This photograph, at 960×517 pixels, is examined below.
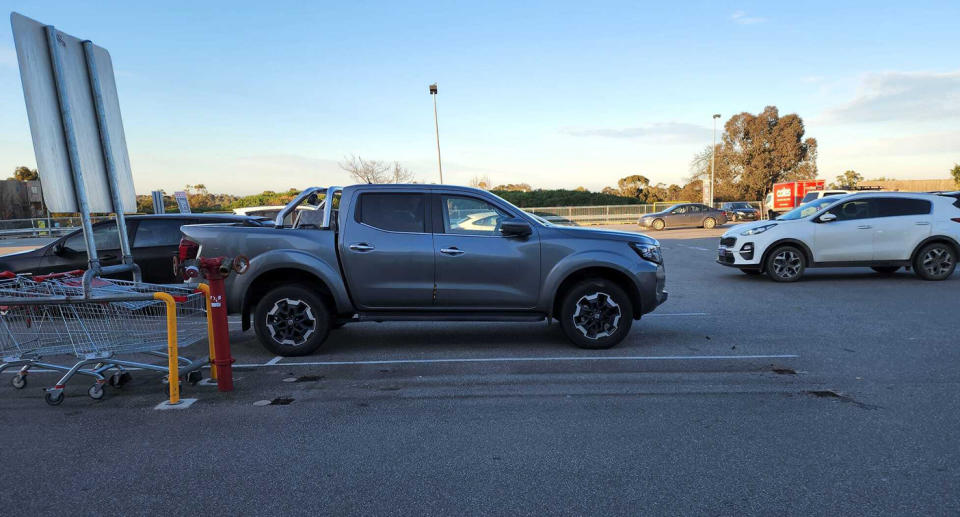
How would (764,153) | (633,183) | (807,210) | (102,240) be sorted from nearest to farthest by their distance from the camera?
1. (102,240)
2. (807,210)
3. (764,153)
4. (633,183)

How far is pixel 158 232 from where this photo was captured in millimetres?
9156

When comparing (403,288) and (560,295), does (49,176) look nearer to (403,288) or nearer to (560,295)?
(403,288)

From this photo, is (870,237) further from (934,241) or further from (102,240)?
(102,240)

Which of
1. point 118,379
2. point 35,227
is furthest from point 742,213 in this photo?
point 35,227

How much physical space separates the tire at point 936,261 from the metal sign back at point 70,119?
1302 centimetres

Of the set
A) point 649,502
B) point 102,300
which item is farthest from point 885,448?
point 102,300

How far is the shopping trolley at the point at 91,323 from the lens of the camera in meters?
4.63

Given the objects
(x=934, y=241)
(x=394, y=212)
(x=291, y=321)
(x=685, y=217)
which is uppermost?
(x=394, y=212)

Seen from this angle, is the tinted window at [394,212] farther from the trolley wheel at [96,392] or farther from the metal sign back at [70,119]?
the trolley wheel at [96,392]

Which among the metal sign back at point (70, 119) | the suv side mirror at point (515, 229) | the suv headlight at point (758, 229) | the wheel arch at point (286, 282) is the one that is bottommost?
the suv headlight at point (758, 229)

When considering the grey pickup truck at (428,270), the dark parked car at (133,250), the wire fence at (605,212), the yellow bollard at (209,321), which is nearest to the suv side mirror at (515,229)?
the grey pickup truck at (428,270)

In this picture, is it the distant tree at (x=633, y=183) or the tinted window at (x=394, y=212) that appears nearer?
the tinted window at (x=394, y=212)

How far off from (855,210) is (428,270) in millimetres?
9233

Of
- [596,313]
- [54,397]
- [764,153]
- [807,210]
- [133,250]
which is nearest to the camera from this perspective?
[54,397]
